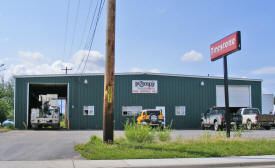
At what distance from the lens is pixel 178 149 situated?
38.9 ft

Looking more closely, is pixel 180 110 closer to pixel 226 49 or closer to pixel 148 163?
pixel 226 49

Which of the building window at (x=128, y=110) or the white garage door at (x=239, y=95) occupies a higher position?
the white garage door at (x=239, y=95)

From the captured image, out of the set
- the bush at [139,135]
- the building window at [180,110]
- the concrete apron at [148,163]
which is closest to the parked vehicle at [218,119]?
the building window at [180,110]

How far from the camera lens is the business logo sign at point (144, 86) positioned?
3014cm

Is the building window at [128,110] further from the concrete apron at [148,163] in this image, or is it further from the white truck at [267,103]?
the concrete apron at [148,163]

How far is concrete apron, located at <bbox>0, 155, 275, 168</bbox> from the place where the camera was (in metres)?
9.31

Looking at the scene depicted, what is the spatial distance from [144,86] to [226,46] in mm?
14839

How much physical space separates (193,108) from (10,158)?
23129 millimetres

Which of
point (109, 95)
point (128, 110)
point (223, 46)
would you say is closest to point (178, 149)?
point (109, 95)

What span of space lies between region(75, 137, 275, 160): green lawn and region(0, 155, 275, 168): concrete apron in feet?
1.99

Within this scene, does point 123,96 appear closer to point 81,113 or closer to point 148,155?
point 81,113

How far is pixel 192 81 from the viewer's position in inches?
1246

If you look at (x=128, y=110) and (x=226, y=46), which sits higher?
(x=226, y=46)

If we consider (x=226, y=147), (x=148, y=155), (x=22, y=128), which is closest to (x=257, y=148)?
(x=226, y=147)
